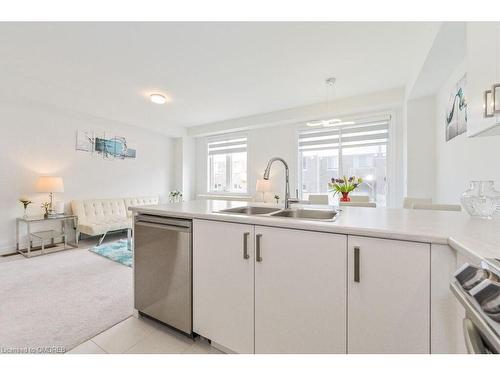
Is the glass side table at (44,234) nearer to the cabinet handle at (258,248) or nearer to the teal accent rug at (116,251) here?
the teal accent rug at (116,251)

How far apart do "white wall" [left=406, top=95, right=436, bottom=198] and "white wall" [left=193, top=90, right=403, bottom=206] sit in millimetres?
372

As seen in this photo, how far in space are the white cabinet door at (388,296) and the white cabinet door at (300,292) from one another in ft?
0.17

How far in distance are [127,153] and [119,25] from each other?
354 centimetres

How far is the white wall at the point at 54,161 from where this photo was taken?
354 centimetres

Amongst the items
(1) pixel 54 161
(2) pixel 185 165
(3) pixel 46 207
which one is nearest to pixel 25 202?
(3) pixel 46 207

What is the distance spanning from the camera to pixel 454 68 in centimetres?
246

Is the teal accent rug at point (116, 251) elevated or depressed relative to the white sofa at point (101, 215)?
depressed

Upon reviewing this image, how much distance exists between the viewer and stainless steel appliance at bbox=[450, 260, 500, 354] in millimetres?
494

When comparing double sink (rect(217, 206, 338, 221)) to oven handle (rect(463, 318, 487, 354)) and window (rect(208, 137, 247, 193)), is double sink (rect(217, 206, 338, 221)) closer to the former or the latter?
oven handle (rect(463, 318, 487, 354))

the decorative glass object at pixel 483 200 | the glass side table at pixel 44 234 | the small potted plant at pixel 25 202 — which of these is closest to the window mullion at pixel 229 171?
the glass side table at pixel 44 234

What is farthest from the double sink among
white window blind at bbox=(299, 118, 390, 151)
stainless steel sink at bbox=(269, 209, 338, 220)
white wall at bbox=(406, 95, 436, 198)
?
white window blind at bbox=(299, 118, 390, 151)

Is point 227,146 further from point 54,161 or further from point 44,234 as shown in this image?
point 44,234
